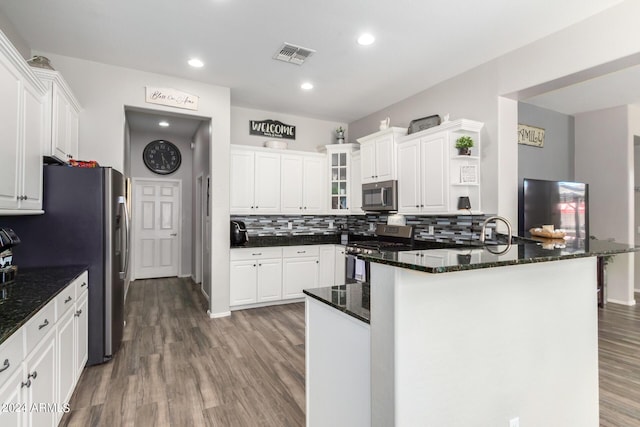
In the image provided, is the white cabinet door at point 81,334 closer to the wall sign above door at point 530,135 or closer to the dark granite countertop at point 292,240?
the dark granite countertop at point 292,240

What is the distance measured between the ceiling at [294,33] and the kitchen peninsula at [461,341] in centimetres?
202

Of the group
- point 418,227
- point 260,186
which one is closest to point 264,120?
point 260,186

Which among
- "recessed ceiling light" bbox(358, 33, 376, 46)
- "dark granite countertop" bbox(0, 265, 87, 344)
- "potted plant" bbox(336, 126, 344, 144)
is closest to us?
"dark granite countertop" bbox(0, 265, 87, 344)

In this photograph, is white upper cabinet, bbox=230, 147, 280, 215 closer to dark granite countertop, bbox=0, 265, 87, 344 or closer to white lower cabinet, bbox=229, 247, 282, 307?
white lower cabinet, bbox=229, 247, 282, 307

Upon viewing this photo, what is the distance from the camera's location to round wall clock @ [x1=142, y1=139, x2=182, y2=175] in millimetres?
6492

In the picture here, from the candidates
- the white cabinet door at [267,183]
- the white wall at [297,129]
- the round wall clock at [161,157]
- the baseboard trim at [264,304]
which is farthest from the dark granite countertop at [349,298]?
the round wall clock at [161,157]

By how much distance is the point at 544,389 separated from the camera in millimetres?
1680

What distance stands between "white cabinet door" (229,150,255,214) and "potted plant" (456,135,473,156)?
2749 mm

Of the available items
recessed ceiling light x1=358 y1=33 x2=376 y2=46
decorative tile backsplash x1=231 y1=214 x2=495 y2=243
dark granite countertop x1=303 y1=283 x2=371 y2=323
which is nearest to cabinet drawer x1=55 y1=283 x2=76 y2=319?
dark granite countertop x1=303 y1=283 x2=371 y2=323

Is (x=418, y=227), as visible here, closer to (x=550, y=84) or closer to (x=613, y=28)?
(x=550, y=84)

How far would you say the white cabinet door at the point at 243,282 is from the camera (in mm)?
4438

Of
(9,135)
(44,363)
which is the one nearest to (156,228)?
(9,135)

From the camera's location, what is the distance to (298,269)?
490 cm

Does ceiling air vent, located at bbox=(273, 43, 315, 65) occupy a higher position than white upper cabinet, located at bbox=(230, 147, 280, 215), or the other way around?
ceiling air vent, located at bbox=(273, 43, 315, 65)
